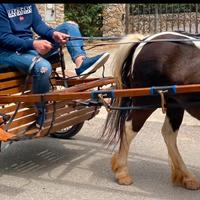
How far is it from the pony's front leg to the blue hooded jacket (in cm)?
121

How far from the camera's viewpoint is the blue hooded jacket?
15.1 ft

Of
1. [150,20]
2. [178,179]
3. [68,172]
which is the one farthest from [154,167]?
[150,20]

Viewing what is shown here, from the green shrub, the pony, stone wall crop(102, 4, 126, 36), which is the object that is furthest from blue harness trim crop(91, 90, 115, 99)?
the green shrub

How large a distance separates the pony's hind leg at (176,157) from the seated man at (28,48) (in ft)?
2.78

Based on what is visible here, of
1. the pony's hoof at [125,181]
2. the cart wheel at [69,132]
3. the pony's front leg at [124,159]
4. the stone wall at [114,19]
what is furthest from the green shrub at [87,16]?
the pony's hoof at [125,181]

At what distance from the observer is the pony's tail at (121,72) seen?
14.5 ft

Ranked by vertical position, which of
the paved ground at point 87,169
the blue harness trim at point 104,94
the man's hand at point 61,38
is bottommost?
the paved ground at point 87,169

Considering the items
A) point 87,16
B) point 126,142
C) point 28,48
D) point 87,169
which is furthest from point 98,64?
point 87,16

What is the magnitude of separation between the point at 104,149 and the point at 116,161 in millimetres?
1005

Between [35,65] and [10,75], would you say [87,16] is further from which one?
[35,65]

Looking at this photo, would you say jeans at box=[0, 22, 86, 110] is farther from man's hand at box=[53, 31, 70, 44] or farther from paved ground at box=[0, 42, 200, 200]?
paved ground at box=[0, 42, 200, 200]

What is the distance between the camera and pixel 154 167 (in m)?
4.88

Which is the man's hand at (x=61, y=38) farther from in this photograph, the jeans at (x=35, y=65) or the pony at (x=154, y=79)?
the pony at (x=154, y=79)

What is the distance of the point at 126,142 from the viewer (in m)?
4.47
